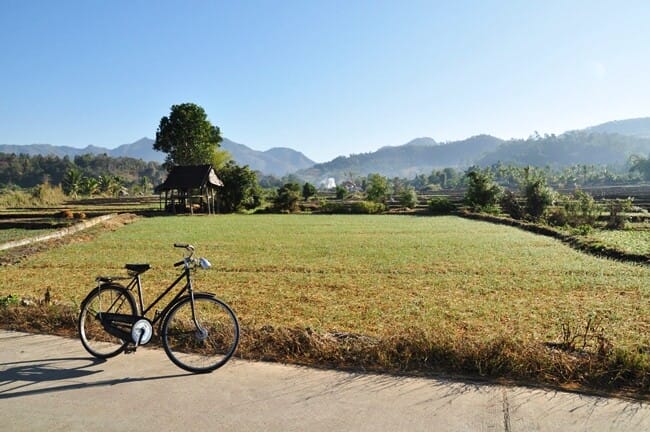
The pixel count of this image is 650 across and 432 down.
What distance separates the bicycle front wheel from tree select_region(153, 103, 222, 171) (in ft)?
129

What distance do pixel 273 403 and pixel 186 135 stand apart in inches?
1604

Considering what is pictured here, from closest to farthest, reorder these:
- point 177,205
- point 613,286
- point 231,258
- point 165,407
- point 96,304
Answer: point 165,407 → point 96,304 → point 613,286 → point 231,258 → point 177,205

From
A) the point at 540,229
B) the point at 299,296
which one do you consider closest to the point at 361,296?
the point at 299,296

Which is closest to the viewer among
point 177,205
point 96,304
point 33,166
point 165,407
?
point 165,407

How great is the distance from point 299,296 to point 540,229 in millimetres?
13615

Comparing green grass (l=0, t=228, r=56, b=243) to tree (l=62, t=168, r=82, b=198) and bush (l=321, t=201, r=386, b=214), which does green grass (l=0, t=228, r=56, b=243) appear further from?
tree (l=62, t=168, r=82, b=198)

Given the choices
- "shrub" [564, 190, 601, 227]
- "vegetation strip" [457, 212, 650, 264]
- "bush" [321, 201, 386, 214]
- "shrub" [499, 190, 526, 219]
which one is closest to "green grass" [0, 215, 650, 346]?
"vegetation strip" [457, 212, 650, 264]

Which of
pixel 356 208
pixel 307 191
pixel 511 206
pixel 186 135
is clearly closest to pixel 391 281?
pixel 511 206

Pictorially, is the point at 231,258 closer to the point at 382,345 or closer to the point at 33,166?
the point at 382,345

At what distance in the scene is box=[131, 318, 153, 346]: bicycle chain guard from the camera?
344cm

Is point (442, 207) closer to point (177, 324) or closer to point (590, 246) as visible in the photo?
point (590, 246)

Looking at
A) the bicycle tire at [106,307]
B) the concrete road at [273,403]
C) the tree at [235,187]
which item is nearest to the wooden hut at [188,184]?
the tree at [235,187]

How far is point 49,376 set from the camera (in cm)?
315

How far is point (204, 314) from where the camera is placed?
11.6 ft
